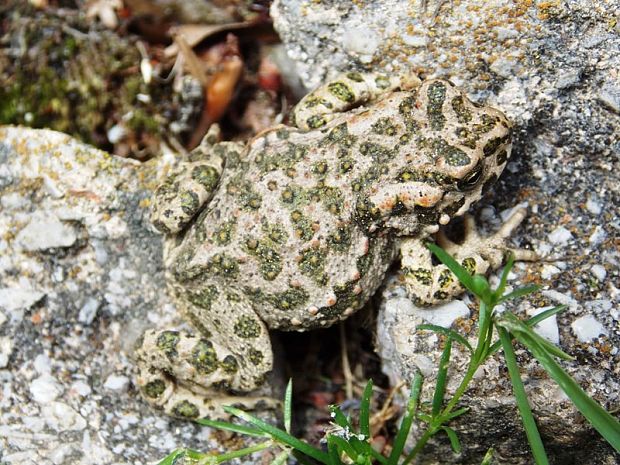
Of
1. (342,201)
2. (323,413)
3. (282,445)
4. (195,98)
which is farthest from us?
(195,98)

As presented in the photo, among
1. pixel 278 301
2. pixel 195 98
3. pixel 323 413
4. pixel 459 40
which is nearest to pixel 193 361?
pixel 278 301

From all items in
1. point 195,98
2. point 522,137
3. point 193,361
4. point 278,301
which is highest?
point 522,137

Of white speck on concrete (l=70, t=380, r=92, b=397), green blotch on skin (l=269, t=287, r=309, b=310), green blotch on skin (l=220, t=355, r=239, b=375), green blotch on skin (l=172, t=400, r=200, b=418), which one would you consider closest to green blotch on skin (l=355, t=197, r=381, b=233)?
green blotch on skin (l=269, t=287, r=309, b=310)

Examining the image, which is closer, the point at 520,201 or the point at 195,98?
the point at 520,201

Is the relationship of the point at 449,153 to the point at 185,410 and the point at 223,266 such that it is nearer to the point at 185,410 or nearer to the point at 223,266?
the point at 223,266

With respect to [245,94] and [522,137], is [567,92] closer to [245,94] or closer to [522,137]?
[522,137]
